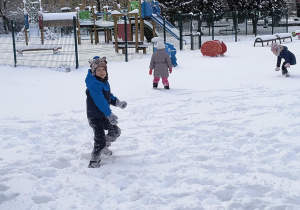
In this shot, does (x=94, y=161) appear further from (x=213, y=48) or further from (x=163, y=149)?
(x=213, y=48)

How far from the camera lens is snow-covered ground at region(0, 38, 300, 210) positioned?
3.96 metres

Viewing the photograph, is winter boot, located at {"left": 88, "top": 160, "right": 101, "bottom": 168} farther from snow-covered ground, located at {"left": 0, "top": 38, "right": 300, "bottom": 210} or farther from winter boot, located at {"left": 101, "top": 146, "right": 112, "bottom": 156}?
winter boot, located at {"left": 101, "top": 146, "right": 112, "bottom": 156}

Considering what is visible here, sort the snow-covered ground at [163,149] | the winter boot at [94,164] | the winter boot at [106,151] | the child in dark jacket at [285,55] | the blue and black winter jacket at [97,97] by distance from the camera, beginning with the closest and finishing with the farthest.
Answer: the snow-covered ground at [163,149] < the blue and black winter jacket at [97,97] < the winter boot at [94,164] < the winter boot at [106,151] < the child in dark jacket at [285,55]

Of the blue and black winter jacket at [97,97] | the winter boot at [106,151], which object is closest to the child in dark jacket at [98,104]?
the blue and black winter jacket at [97,97]

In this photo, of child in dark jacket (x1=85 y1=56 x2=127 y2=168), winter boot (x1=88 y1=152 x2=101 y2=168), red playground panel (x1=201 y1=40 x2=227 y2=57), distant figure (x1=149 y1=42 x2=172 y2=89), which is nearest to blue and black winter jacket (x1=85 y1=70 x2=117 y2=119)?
child in dark jacket (x1=85 y1=56 x2=127 y2=168)

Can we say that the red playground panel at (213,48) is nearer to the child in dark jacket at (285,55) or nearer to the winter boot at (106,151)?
the child in dark jacket at (285,55)

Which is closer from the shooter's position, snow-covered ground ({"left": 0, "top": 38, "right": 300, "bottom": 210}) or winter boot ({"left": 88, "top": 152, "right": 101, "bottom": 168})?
snow-covered ground ({"left": 0, "top": 38, "right": 300, "bottom": 210})

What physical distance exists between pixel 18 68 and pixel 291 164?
12.3 meters

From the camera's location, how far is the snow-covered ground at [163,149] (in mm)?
3957

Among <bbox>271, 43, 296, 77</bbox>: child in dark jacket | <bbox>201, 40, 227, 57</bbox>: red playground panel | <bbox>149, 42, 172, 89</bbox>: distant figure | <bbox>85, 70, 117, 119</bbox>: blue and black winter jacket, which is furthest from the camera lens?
<bbox>201, 40, 227, 57</bbox>: red playground panel

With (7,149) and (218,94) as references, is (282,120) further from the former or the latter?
(7,149)

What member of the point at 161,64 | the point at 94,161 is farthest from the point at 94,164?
the point at 161,64

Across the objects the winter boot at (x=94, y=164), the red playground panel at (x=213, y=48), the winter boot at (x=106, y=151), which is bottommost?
the winter boot at (x=94, y=164)

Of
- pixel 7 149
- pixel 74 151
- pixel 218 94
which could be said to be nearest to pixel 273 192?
pixel 74 151
